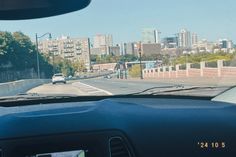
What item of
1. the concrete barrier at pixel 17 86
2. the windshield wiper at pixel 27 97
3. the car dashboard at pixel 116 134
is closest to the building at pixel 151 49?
the windshield wiper at pixel 27 97

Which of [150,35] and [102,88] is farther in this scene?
[102,88]

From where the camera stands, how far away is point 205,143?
2.39m

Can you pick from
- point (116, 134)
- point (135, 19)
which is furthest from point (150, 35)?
point (116, 134)

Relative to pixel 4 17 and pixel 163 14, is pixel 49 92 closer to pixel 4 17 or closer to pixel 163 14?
pixel 4 17

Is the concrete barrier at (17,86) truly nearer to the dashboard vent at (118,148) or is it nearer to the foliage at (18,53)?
the foliage at (18,53)

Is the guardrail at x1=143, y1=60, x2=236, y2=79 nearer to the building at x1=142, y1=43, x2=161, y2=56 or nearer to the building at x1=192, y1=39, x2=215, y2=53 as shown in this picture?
the building at x1=192, y1=39, x2=215, y2=53

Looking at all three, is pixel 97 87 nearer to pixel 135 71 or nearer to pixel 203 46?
pixel 135 71

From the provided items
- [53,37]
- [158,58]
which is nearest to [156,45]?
[158,58]

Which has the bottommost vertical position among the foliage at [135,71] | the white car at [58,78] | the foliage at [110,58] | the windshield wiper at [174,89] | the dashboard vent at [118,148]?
the dashboard vent at [118,148]

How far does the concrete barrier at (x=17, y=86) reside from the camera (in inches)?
165

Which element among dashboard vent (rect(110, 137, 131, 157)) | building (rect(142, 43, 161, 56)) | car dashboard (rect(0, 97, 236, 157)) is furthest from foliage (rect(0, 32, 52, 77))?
dashboard vent (rect(110, 137, 131, 157))

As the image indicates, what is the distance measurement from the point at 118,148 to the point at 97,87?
2234 mm

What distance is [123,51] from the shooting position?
12.5ft

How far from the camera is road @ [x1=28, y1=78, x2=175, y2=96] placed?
14.1 ft
